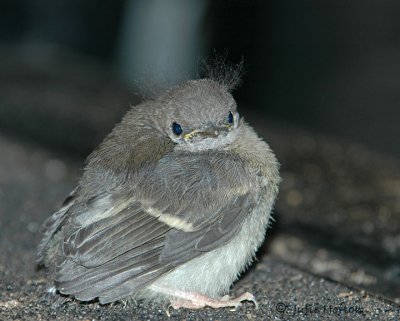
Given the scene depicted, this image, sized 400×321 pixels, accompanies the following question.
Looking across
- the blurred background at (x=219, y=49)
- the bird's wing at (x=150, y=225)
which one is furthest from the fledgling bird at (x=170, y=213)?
the blurred background at (x=219, y=49)

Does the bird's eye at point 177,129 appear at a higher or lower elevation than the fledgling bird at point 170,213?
higher

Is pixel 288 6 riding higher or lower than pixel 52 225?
higher

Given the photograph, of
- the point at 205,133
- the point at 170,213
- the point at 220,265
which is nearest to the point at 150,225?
the point at 170,213

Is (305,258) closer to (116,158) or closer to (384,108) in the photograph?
(116,158)

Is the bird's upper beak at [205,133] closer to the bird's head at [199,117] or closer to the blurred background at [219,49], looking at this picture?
the bird's head at [199,117]

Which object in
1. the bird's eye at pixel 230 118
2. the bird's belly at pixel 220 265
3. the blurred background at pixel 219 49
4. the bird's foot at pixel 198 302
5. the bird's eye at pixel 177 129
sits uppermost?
the blurred background at pixel 219 49

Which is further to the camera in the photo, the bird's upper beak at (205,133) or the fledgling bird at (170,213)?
the bird's upper beak at (205,133)

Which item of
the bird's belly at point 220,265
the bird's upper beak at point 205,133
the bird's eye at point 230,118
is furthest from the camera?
the bird's eye at point 230,118

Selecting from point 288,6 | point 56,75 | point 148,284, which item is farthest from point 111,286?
point 288,6

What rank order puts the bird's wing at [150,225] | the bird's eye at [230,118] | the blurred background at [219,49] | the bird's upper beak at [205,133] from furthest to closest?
1. the blurred background at [219,49]
2. the bird's eye at [230,118]
3. the bird's upper beak at [205,133]
4. the bird's wing at [150,225]
